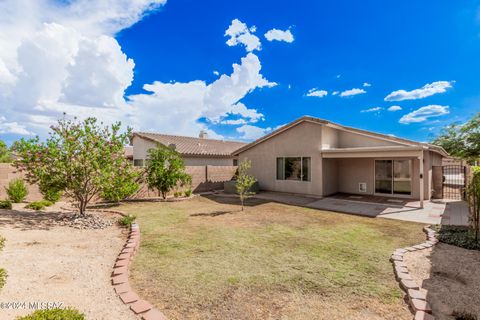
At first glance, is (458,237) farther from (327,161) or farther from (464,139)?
(464,139)

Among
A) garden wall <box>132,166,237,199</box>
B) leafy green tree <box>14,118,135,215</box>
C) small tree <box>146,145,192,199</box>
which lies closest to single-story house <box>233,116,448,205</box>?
garden wall <box>132,166,237,199</box>

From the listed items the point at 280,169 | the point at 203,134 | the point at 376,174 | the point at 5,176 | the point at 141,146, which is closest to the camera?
the point at 5,176

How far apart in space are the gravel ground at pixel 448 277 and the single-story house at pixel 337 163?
6.98m

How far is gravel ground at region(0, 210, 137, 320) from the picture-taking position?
3318mm

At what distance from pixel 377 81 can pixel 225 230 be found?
68.6ft

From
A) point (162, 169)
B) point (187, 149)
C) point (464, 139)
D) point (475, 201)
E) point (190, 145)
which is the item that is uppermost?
point (464, 139)

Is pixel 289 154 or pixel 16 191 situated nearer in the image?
pixel 16 191

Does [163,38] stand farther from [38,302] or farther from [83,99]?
[38,302]

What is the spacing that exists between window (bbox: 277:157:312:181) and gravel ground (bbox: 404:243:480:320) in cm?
843

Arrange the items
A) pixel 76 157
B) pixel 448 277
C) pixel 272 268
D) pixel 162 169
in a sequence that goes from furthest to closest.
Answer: pixel 162 169 < pixel 76 157 < pixel 272 268 < pixel 448 277

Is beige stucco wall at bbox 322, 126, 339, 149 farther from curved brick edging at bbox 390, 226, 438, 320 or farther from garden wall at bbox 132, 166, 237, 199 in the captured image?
curved brick edging at bbox 390, 226, 438, 320

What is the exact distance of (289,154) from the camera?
49.4 feet

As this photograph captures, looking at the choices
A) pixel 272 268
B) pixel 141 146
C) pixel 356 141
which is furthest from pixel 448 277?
pixel 141 146

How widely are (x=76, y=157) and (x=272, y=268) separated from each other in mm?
7164
